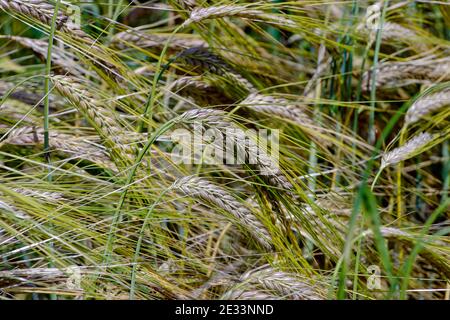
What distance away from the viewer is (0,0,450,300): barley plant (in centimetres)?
106

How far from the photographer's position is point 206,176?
1.35 metres

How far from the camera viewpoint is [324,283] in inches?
40.7

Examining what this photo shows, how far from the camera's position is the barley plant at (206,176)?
106 centimetres

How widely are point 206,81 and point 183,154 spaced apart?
251mm

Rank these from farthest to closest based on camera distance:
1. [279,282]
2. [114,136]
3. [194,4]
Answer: [194,4] → [114,136] → [279,282]

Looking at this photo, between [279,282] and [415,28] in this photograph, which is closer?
[279,282]

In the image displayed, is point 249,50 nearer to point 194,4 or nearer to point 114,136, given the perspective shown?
point 194,4

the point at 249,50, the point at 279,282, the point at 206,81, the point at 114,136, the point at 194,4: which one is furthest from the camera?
the point at 249,50
